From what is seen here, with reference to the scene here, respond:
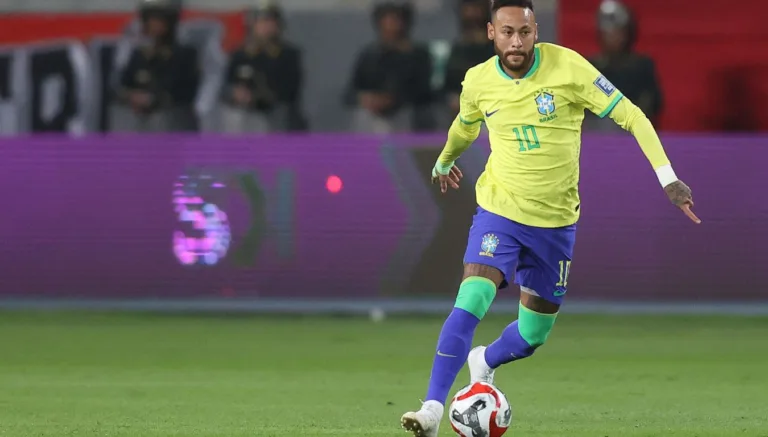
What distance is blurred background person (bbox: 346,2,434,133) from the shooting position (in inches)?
594

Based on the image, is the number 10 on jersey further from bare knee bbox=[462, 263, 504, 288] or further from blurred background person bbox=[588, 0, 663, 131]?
blurred background person bbox=[588, 0, 663, 131]

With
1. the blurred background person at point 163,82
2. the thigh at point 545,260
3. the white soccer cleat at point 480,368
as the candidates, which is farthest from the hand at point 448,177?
the blurred background person at point 163,82

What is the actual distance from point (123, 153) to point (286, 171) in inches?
58.4

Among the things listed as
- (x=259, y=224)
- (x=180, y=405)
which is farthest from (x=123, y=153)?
(x=180, y=405)

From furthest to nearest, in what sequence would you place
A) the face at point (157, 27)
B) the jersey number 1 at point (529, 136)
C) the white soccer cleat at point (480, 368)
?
the face at point (157, 27), the white soccer cleat at point (480, 368), the jersey number 1 at point (529, 136)

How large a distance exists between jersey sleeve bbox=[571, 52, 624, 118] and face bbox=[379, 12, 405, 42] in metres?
7.59

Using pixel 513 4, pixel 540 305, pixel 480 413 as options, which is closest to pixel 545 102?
pixel 513 4

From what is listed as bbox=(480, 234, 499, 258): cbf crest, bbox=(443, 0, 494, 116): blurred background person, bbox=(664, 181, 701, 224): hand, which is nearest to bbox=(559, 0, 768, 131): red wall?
bbox=(443, 0, 494, 116): blurred background person

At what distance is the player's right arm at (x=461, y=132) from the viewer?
800 centimetres

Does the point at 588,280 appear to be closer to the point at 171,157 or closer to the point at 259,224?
the point at 259,224

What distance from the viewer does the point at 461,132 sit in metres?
8.18

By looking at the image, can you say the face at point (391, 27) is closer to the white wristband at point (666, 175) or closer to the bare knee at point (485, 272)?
the bare knee at point (485, 272)

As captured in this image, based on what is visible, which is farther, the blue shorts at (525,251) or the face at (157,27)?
the face at (157,27)

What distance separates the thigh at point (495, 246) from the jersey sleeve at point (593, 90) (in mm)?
702
